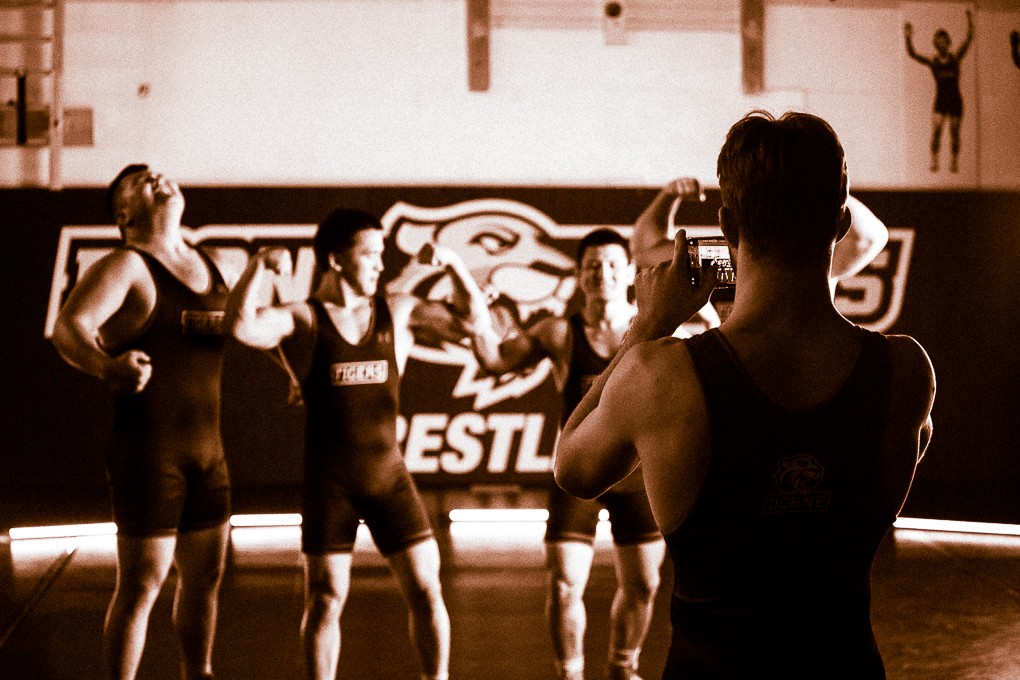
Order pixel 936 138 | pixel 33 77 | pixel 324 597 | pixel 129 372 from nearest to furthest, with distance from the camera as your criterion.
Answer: pixel 129 372
pixel 324 597
pixel 33 77
pixel 936 138

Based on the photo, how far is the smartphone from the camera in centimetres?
153

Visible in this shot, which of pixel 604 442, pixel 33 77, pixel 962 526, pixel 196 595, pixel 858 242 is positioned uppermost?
pixel 33 77

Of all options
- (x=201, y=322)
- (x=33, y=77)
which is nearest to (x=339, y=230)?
(x=201, y=322)

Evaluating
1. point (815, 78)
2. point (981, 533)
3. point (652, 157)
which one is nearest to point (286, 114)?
point (652, 157)

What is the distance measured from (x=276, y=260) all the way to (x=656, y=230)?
64.8 inches

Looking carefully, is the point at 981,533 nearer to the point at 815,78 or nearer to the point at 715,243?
the point at 815,78

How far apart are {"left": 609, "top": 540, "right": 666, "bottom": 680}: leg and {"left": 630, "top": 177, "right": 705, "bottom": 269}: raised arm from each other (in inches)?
56.3

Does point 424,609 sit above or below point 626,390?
below

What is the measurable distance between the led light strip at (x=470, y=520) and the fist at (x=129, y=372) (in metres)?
3.99

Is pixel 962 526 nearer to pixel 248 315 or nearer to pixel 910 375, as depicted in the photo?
pixel 248 315

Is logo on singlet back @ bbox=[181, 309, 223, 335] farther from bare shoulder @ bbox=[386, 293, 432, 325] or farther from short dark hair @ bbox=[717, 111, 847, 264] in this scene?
short dark hair @ bbox=[717, 111, 847, 264]

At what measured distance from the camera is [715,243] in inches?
62.7

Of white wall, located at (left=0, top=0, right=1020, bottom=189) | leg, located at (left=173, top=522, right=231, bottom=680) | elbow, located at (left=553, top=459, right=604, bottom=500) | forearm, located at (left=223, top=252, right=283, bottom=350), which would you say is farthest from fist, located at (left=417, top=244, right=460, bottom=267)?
white wall, located at (left=0, top=0, right=1020, bottom=189)

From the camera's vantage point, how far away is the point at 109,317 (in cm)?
375
